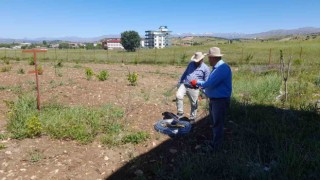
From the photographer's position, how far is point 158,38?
15350cm

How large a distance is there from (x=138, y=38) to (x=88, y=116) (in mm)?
83620

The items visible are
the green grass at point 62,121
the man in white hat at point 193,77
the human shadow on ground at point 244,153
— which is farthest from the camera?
the man in white hat at point 193,77

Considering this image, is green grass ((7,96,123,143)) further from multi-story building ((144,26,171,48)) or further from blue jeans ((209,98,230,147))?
multi-story building ((144,26,171,48))

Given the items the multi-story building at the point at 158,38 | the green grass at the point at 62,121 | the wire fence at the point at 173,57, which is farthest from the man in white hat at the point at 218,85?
the multi-story building at the point at 158,38

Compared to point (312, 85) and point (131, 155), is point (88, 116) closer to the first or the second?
point (131, 155)

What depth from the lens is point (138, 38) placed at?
3472 inches

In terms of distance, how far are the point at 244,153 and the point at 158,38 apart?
152m

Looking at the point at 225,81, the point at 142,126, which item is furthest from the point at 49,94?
the point at 225,81

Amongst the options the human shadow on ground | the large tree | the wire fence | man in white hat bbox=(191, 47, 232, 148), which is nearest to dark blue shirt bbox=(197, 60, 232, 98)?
man in white hat bbox=(191, 47, 232, 148)

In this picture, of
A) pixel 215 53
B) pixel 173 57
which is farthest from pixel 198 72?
pixel 173 57

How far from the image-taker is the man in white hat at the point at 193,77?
5.91 m

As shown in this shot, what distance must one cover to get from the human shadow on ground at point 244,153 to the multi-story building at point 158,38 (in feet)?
484

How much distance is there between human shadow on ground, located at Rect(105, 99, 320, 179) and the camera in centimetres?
384

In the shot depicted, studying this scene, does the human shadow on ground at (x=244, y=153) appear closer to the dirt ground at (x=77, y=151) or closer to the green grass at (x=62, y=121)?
the dirt ground at (x=77, y=151)
